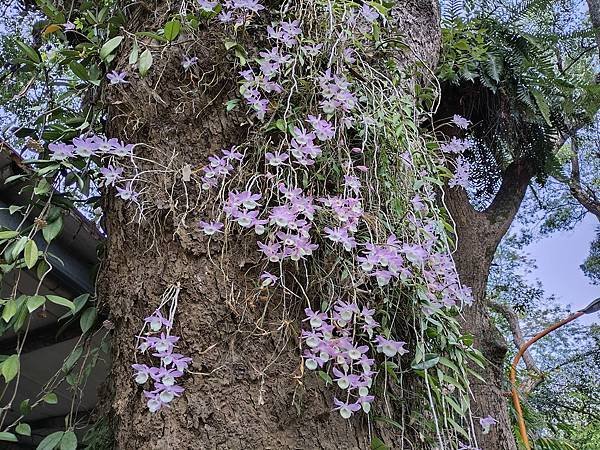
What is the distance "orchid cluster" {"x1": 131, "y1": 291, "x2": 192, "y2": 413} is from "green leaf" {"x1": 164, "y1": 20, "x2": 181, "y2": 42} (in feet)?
Result: 1.78

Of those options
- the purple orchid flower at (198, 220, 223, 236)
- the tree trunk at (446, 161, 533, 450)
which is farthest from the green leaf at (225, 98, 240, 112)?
the tree trunk at (446, 161, 533, 450)

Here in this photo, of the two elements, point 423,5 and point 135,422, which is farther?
point 423,5

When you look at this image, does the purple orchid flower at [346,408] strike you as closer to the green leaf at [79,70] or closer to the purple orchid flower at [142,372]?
the purple orchid flower at [142,372]

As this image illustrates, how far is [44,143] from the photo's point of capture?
130 cm

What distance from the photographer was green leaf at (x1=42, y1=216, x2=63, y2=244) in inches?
46.5

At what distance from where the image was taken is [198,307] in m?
0.97

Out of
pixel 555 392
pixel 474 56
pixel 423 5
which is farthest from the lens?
pixel 555 392

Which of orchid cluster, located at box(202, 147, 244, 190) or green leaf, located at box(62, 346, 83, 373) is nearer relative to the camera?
orchid cluster, located at box(202, 147, 244, 190)

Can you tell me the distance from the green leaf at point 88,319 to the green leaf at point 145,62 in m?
0.51

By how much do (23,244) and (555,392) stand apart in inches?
193

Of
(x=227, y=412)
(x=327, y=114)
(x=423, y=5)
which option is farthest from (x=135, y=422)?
(x=423, y=5)

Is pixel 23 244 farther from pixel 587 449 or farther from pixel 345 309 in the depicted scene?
pixel 587 449

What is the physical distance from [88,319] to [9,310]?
0.52 feet

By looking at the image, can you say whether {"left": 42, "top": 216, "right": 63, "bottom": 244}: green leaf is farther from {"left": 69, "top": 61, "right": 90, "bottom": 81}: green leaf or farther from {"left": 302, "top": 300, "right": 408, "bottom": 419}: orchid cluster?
{"left": 302, "top": 300, "right": 408, "bottom": 419}: orchid cluster
